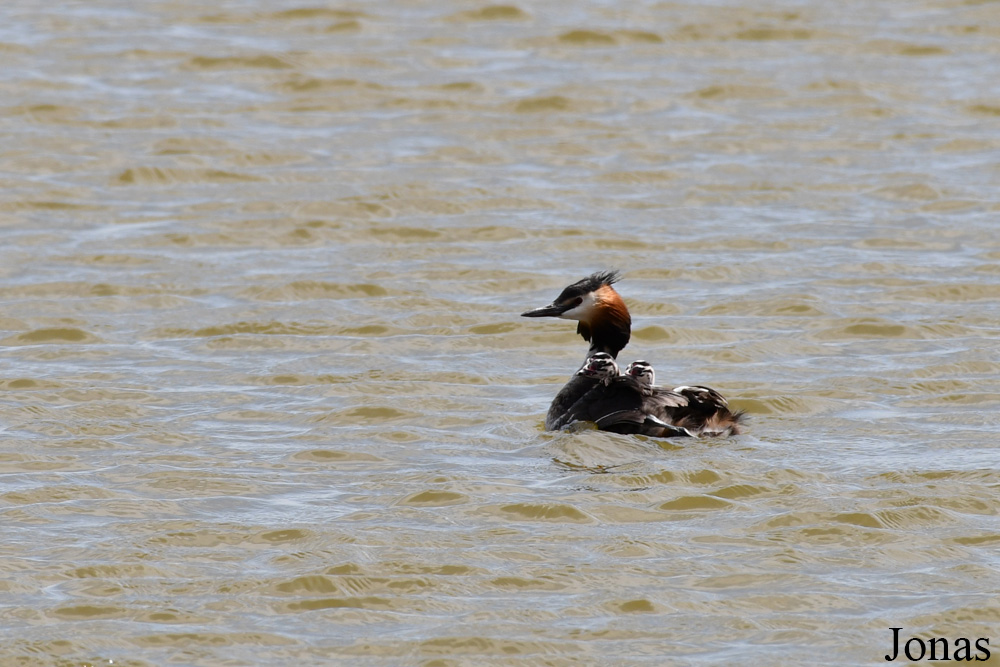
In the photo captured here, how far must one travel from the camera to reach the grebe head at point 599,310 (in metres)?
11.5

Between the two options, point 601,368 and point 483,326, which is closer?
point 601,368

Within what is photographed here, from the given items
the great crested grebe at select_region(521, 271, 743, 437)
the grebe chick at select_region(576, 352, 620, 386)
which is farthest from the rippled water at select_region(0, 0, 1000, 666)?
the grebe chick at select_region(576, 352, 620, 386)

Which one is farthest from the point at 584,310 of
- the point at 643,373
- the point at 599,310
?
the point at 643,373

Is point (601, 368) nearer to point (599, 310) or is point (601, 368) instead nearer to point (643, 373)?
point (643, 373)

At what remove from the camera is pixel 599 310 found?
37.8 ft

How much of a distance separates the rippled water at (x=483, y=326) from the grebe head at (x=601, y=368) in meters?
0.48

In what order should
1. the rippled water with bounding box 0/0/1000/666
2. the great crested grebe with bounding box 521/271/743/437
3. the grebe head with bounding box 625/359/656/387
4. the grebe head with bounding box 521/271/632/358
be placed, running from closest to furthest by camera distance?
the rippled water with bounding box 0/0/1000/666
the great crested grebe with bounding box 521/271/743/437
the grebe head with bounding box 625/359/656/387
the grebe head with bounding box 521/271/632/358

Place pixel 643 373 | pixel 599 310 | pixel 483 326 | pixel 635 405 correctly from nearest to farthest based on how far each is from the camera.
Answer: pixel 635 405, pixel 643 373, pixel 599 310, pixel 483 326

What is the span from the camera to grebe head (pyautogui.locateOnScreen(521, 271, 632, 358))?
452 inches

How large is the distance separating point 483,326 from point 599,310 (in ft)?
6.36

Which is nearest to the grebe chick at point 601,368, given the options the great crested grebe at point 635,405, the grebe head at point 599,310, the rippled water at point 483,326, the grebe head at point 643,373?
the great crested grebe at point 635,405

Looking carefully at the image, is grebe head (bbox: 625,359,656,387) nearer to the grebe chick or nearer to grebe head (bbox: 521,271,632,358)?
the grebe chick

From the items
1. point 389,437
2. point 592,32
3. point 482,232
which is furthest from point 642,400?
point 592,32

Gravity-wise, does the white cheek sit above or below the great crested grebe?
above
